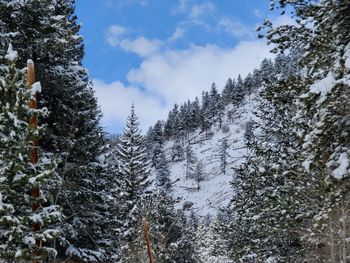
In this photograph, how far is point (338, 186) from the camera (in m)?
8.64

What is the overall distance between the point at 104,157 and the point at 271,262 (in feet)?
31.3

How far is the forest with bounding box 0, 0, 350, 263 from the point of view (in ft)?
29.6

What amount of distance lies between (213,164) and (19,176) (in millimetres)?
143307

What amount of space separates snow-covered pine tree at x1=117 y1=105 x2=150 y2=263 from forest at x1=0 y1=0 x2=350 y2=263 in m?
0.10

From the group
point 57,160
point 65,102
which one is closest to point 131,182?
point 65,102

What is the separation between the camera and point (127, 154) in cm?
3581

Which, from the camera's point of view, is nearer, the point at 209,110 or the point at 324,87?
the point at 324,87

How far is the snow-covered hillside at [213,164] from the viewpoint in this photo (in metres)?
130

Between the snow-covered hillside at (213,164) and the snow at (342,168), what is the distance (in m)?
107

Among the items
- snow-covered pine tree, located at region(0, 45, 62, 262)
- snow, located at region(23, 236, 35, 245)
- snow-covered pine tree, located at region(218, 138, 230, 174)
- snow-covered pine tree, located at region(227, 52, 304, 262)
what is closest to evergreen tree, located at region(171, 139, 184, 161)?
snow-covered pine tree, located at region(218, 138, 230, 174)

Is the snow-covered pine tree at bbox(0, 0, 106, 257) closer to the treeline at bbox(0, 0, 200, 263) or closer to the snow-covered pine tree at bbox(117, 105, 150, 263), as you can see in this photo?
the treeline at bbox(0, 0, 200, 263)

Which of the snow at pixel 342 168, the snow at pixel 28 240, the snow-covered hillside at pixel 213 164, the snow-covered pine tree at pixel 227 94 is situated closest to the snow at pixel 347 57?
the snow at pixel 342 168

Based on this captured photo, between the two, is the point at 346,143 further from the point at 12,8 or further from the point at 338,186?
the point at 12,8

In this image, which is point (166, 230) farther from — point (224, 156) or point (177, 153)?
point (177, 153)
